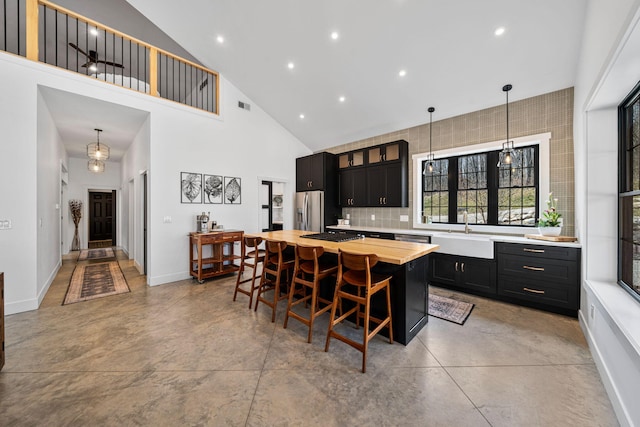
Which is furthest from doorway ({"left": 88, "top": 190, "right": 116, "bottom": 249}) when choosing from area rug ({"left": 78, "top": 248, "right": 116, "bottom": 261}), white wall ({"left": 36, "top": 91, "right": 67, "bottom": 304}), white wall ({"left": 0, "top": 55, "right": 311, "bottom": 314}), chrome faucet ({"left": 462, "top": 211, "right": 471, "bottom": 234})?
chrome faucet ({"left": 462, "top": 211, "right": 471, "bottom": 234})

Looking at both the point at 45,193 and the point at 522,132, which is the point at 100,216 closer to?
the point at 45,193

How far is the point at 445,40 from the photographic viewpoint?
312 cm

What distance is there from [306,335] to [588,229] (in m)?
2.92

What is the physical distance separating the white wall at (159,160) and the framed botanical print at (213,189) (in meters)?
0.12

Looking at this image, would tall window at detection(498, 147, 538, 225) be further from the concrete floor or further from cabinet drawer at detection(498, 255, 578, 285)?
the concrete floor

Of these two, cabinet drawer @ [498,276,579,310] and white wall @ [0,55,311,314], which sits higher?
white wall @ [0,55,311,314]

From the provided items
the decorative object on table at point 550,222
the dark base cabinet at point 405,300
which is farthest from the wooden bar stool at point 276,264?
the decorative object on table at point 550,222

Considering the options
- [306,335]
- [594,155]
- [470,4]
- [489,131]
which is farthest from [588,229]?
[306,335]

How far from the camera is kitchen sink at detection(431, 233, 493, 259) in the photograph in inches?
137

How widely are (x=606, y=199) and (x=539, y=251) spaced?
0.98m

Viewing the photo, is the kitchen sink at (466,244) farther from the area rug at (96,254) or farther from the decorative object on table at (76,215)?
the decorative object on table at (76,215)

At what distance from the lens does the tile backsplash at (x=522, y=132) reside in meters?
3.32

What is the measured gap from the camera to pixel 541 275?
121 inches

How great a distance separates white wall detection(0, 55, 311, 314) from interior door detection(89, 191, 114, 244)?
5.93 ft
